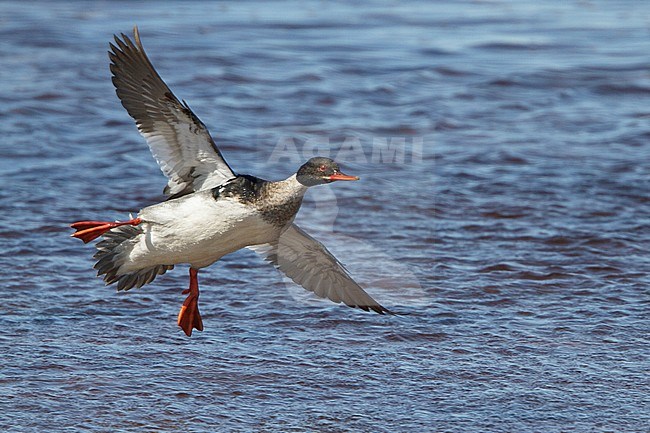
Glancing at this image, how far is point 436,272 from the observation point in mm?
7383

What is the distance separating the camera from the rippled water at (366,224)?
5449 mm

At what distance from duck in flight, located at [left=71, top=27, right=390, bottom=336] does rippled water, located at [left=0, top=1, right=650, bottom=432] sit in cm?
50

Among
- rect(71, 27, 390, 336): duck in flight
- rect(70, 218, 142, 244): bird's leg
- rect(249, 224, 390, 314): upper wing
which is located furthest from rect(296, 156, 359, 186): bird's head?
rect(70, 218, 142, 244): bird's leg

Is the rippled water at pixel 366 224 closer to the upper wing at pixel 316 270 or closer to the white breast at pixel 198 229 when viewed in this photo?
the upper wing at pixel 316 270

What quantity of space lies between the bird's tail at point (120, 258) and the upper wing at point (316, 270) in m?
0.65

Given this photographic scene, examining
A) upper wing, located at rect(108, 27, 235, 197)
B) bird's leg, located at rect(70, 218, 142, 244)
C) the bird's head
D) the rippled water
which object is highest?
upper wing, located at rect(108, 27, 235, 197)

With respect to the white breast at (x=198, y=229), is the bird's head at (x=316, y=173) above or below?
above

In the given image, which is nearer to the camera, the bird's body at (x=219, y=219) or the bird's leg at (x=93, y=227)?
the bird's body at (x=219, y=219)

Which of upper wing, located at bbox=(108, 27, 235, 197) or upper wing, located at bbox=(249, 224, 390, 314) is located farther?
upper wing, located at bbox=(249, 224, 390, 314)

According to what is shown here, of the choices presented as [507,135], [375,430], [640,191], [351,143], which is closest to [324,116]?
[351,143]

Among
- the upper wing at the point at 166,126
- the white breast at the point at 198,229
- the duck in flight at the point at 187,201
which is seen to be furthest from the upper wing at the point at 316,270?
the upper wing at the point at 166,126

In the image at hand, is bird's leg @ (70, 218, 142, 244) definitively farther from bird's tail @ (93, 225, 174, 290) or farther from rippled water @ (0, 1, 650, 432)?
rippled water @ (0, 1, 650, 432)

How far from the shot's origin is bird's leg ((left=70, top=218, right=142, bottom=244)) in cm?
573

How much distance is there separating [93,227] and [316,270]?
1.20 meters
